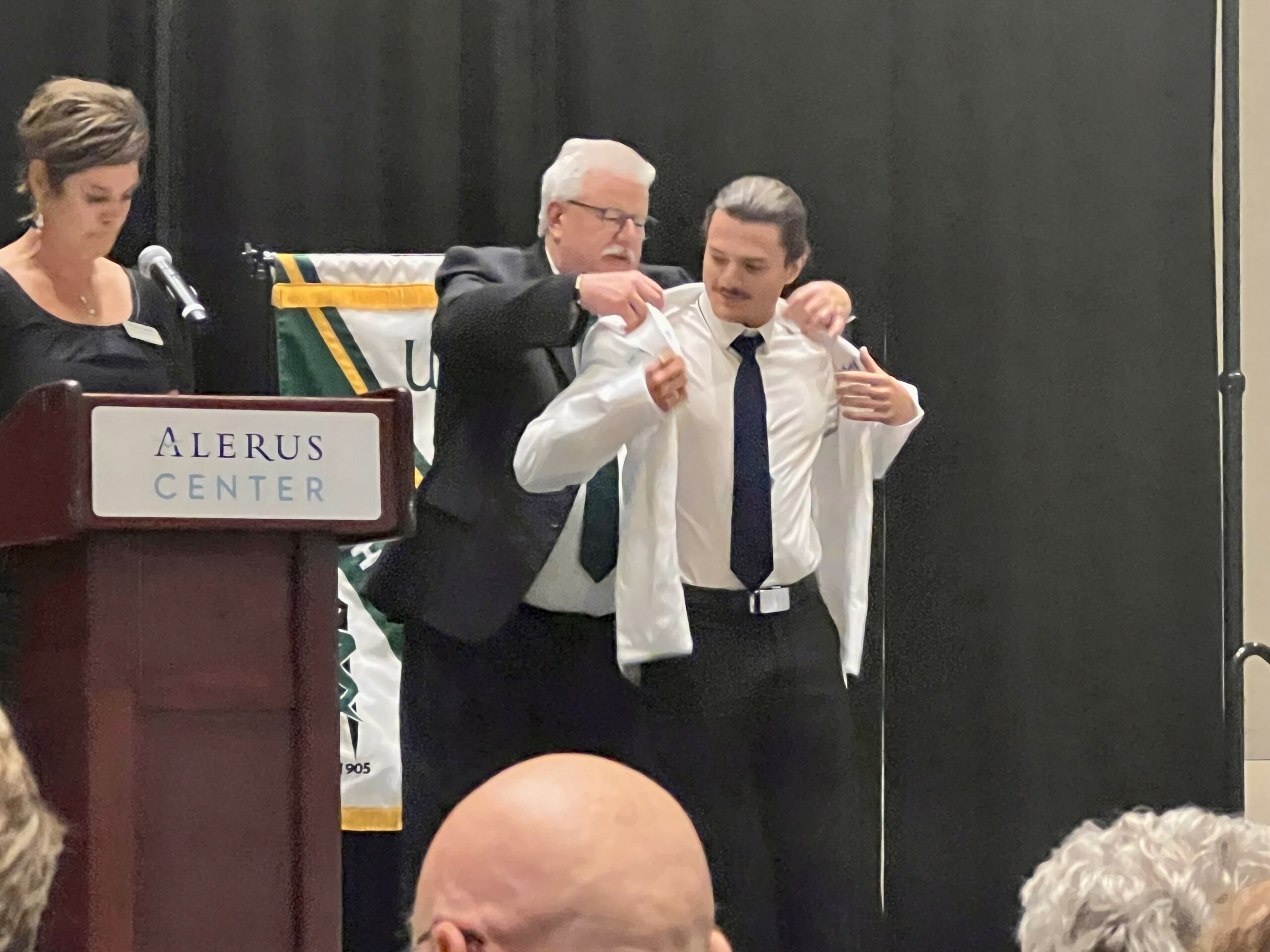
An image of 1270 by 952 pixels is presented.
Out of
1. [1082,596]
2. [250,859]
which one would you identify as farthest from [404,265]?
[250,859]

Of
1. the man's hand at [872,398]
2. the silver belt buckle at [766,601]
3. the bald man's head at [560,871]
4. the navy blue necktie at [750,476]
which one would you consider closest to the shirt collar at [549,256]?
the navy blue necktie at [750,476]

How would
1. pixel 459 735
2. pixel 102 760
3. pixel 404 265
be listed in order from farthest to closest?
pixel 404 265
pixel 459 735
pixel 102 760

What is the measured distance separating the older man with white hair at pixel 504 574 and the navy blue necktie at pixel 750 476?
0.15 m

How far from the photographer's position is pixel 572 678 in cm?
302

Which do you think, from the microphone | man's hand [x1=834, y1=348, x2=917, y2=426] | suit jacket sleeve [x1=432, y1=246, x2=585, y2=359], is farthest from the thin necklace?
man's hand [x1=834, y1=348, x2=917, y2=426]

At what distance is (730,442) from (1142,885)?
1.87 meters

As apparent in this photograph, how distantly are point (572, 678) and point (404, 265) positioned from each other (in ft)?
2.86

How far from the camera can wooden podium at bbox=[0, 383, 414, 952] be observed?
5.28 ft

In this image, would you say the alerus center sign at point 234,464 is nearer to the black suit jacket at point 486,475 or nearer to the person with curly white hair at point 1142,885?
the person with curly white hair at point 1142,885

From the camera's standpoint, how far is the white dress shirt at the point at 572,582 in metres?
3.00

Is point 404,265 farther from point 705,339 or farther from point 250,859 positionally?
point 250,859

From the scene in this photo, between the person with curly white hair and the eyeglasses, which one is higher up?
the eyeglasses

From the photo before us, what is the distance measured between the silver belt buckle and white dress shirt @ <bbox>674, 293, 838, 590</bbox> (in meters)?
0.03

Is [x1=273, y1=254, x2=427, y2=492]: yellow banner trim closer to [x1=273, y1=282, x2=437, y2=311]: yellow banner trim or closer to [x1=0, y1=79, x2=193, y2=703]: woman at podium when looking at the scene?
[x1=273, y1=282, x2=437, y2=311]: yellow banner trim
